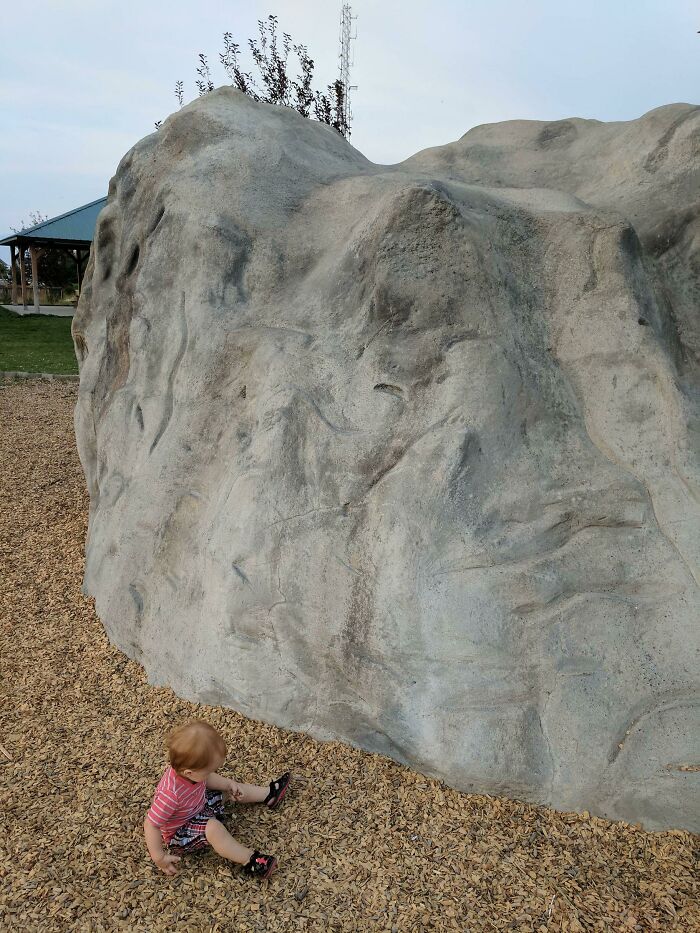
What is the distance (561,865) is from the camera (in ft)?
7.78

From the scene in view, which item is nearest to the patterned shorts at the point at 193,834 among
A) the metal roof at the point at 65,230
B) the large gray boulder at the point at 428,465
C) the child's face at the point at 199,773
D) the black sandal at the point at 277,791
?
the child's face at the point at 199,773

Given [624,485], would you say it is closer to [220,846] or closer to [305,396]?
[305,396]

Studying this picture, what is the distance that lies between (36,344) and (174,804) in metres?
15.6

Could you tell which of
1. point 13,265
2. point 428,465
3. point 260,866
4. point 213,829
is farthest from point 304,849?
point 13,265

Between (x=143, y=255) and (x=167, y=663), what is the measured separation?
6.61ft

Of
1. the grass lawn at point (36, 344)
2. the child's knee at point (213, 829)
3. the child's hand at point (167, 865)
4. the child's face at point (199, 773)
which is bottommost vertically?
the grass lawn at point (36, 344)

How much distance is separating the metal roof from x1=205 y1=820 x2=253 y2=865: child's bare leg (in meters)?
22.0

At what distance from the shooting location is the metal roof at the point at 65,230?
73.3 ft

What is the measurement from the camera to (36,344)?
53.5 feet

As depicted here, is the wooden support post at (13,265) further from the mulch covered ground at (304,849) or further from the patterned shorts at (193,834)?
the patterned shorts at (193,834)

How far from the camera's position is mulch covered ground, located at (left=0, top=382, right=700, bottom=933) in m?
2.24

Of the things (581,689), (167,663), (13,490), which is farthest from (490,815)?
(13,490)

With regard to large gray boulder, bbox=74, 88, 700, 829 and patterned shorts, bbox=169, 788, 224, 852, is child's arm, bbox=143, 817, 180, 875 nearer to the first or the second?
patterned shorts, bbox=169, 788, 224, 852

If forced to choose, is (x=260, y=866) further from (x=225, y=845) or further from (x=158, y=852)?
(x=158, y=852)
